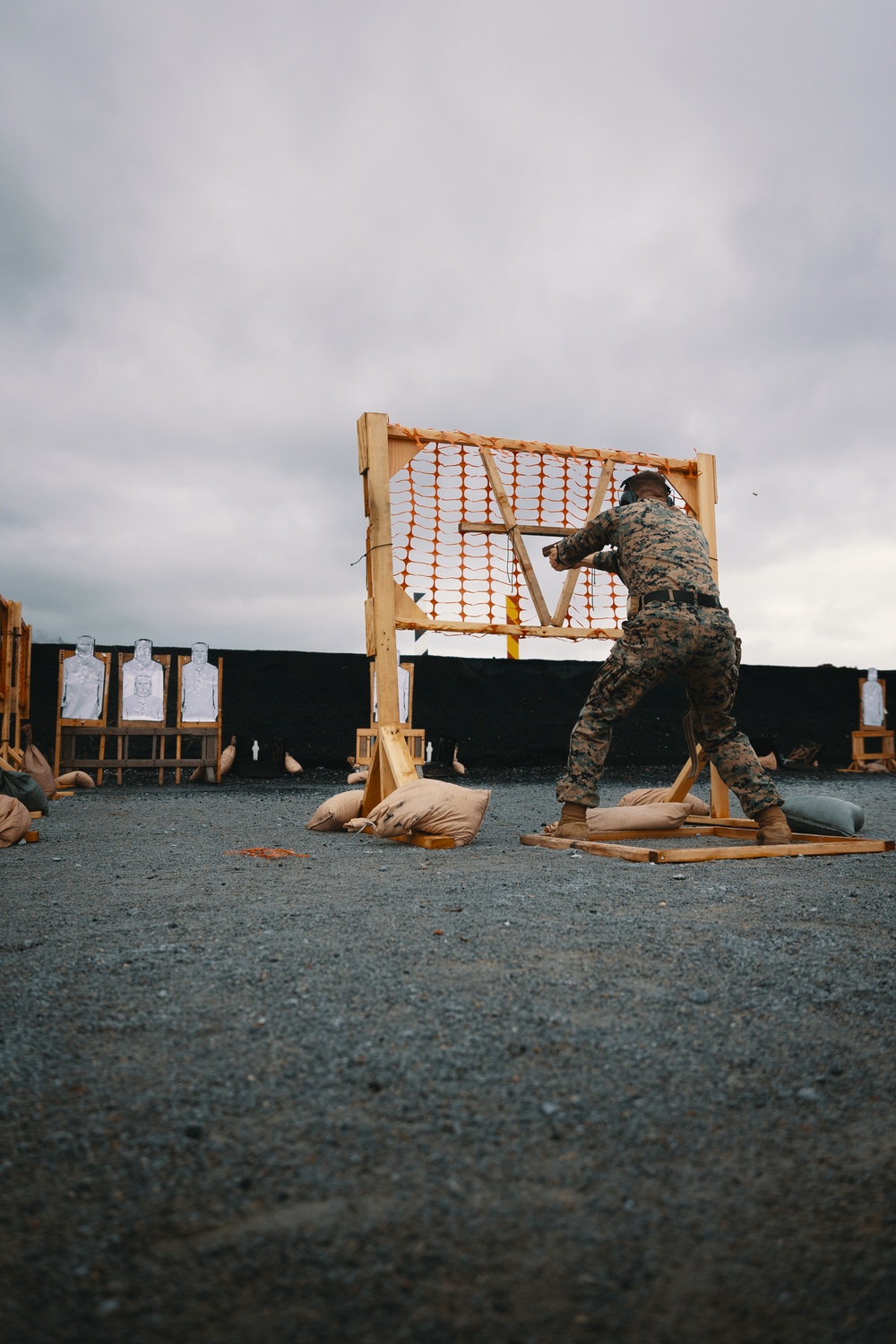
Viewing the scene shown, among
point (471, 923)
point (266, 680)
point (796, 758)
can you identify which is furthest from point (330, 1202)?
point (796, 758)

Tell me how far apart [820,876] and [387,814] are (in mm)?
1941

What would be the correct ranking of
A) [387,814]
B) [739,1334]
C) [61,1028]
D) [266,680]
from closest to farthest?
[739,1334] → [61,1028] → [387,814] → [266,680]

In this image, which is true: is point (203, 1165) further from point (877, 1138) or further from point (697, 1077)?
point (877, 1138)

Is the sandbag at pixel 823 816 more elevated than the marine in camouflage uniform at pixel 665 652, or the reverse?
the marine in camouflage uniform at pixel 665 652

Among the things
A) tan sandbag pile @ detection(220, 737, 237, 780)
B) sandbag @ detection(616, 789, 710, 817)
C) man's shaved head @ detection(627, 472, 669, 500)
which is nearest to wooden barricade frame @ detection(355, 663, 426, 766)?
tan sandbag pile @ detection(220, 737, 237, 780)

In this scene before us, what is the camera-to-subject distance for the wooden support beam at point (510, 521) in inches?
195

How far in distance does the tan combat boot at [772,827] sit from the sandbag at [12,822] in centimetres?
353

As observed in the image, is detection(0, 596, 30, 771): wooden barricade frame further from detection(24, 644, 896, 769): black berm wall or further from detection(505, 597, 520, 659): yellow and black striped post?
detection(505, 597, 520, 659): yellow and black striped post

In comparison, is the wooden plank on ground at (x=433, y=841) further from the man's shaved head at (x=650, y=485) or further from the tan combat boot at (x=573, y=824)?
the man's shaved head at (x=650, y=485)

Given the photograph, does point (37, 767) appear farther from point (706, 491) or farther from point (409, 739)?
point (706, 491)

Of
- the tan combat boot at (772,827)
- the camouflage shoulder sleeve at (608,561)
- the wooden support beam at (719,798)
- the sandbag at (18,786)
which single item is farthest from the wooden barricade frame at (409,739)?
the tan combat boot at (772,827)

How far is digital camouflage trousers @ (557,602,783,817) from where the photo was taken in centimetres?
365

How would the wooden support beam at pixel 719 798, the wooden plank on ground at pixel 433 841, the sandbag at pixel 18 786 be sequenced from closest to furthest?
the wooden plank on ground at pixel 433 841, the sandbag at pixel 18 786, the wooden support beam at pixel 719 798

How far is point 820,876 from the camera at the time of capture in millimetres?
3006
